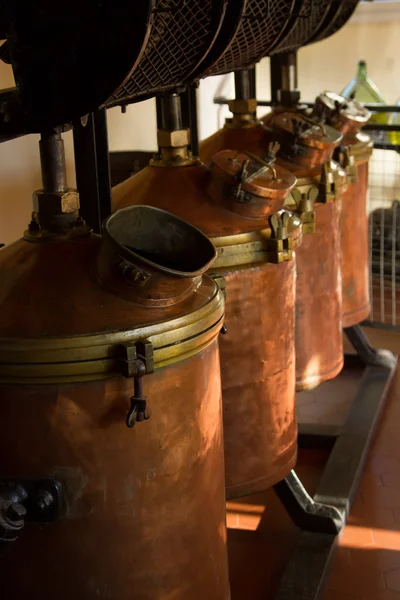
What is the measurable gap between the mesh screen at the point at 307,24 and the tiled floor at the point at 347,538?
1603 millimetres

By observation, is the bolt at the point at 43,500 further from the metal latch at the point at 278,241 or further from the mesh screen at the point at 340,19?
the mesh screen at the point at 340,19

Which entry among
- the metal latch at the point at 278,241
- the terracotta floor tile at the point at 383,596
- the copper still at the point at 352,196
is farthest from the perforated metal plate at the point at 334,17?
the terracotta floor tile at the point at 383,596

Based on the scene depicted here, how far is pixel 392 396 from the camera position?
4.03m

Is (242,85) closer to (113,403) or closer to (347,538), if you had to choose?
(347,538)

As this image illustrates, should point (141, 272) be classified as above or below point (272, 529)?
above

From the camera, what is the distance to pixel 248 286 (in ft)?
7.24

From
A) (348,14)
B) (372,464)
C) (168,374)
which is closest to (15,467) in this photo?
(168,374)

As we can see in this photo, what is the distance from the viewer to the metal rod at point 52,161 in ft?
5.58

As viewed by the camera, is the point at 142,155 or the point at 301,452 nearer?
the point at 142,155

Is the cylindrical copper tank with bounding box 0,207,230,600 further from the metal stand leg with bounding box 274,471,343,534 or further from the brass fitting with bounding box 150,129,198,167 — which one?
the metal stand leg with bounding box 274,471,343,534

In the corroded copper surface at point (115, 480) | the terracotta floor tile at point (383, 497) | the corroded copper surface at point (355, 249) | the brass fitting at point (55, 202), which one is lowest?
the terracotta floor tile at point (383, 497)

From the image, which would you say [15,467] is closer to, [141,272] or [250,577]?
[141,272]

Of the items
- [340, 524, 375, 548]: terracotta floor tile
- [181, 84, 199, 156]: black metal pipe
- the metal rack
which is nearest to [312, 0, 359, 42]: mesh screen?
the metal rack

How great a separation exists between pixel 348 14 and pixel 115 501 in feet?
8.62
